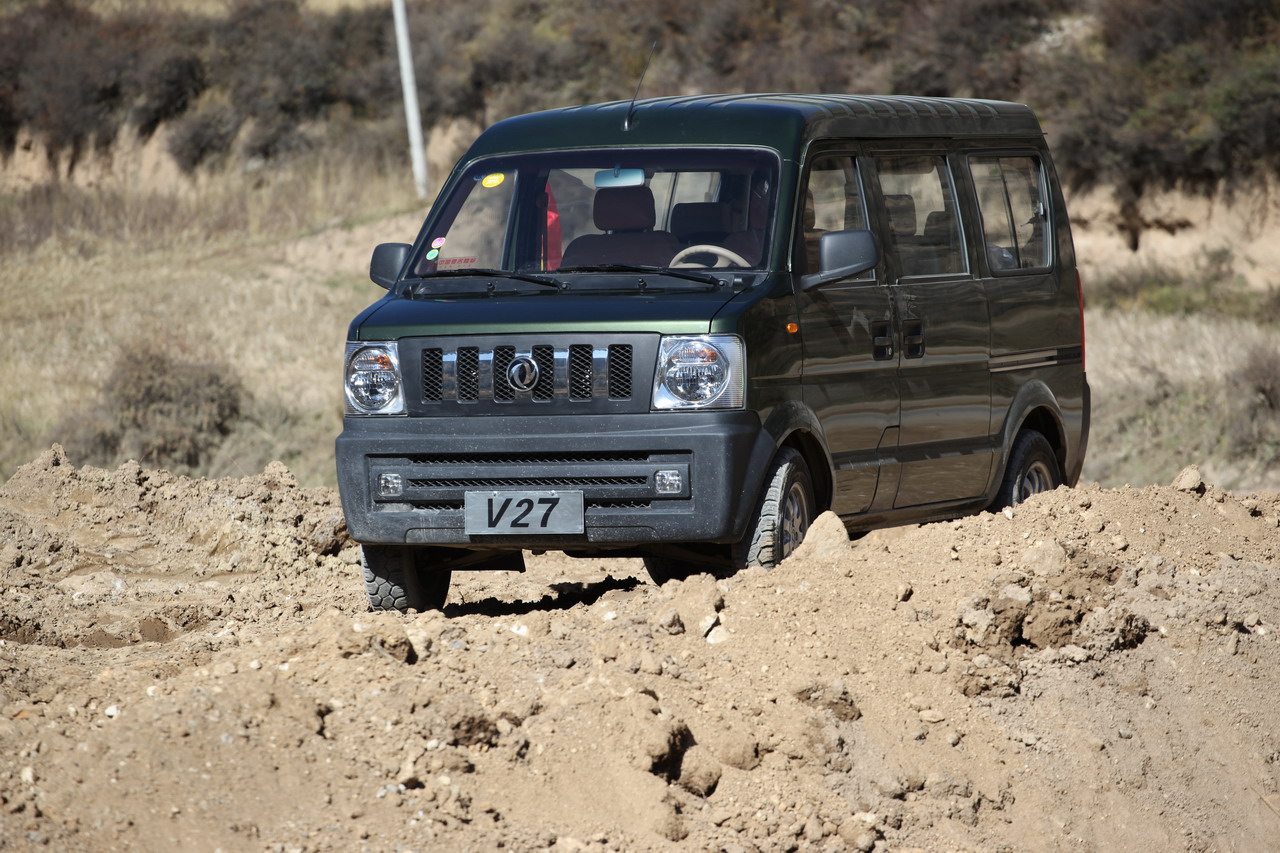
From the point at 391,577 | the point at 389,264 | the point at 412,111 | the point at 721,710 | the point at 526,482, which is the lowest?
the point at 412,111

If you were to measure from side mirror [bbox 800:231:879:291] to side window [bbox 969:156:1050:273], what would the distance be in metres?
1.75

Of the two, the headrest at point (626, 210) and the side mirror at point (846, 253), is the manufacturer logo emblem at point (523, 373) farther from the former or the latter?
the side mirror at point (846, 253)

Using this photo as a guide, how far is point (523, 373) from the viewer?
21.6ft

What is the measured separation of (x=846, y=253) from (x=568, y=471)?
1.49 meters

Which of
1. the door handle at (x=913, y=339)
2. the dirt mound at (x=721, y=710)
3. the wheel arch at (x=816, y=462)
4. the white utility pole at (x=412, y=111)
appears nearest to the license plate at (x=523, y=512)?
the dirt mound at (x=721, y=710)

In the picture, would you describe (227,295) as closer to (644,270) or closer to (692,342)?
(644,270)

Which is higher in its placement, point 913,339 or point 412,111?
point 913,339

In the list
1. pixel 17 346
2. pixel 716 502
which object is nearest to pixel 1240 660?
pixel 716 502

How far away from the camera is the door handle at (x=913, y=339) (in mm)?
7711

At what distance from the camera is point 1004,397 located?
8500 mm

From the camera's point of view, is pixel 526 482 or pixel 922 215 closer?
pixel 526 482

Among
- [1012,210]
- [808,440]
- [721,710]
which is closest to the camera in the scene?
[721,710]

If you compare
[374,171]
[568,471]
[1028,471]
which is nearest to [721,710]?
[568,471]

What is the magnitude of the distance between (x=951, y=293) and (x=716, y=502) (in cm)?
226
